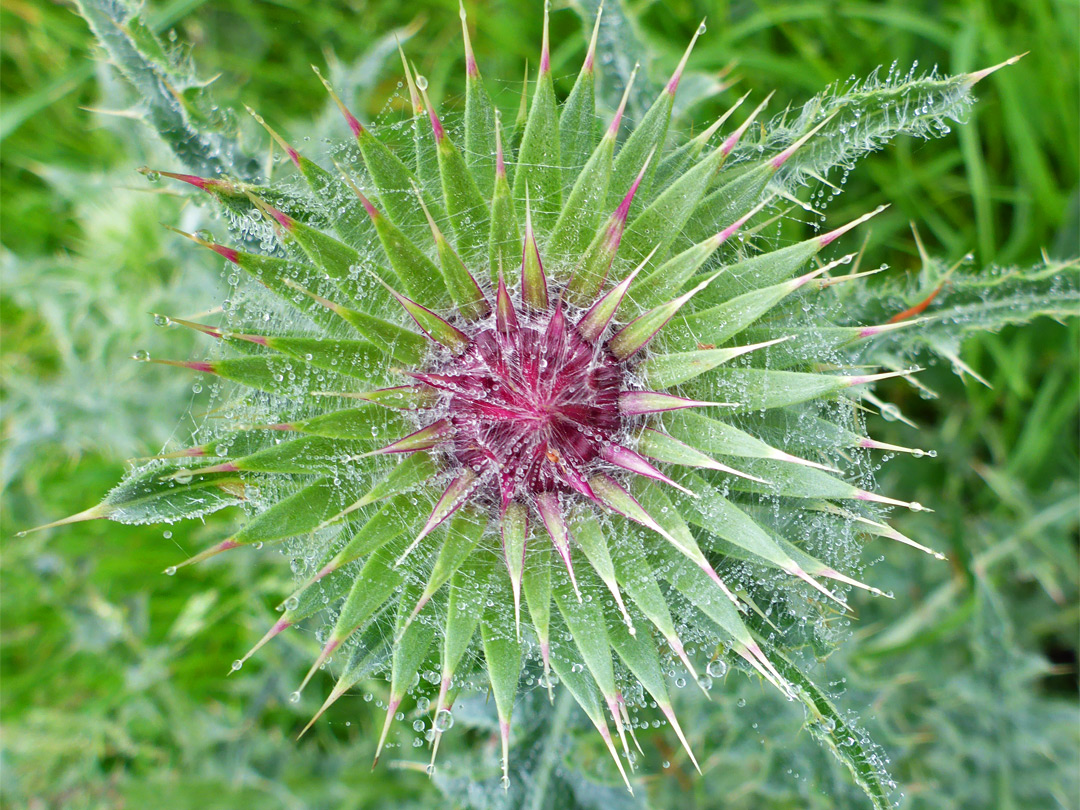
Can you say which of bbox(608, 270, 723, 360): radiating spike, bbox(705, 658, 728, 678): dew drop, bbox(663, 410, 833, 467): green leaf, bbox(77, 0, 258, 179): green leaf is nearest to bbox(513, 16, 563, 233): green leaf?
bbox(608, 270, 723, 360): radiating spike

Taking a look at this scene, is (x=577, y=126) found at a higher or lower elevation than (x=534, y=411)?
higher

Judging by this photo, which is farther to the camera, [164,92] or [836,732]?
[164,92]

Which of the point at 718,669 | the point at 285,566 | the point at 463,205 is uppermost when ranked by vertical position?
the point at 285,566

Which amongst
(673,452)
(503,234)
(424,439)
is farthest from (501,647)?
(503,234)

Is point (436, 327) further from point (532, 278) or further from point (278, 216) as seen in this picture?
point (278, 216)

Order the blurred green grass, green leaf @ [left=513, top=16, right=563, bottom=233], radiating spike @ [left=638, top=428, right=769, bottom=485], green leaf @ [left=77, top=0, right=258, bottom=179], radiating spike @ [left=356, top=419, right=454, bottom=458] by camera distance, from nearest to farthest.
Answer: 1. radiating spike @ [left=638, top=428, right=769, bottom=485]
2. radiating spike @ [left=356, top=419, right=454, bottom=458]
3. green leaf @ [left=513, top=16, right=563, bottom=233]
4. green leaf @ [left=77, top=0, right=258, bottom=179]
5. the blurred green grass

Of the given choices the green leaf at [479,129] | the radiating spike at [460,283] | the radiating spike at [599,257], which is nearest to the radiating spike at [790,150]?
the radiating spike at [599,257]

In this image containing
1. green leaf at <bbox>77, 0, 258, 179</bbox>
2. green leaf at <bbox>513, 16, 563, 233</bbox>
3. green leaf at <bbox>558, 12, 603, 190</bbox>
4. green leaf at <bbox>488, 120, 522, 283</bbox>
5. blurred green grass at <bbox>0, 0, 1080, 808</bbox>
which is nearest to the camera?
green leaf at <bbox>488, 120, 522, 283</bbox>

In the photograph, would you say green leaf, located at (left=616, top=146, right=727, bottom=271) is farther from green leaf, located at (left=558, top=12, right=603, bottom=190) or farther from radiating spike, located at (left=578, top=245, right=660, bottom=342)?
green leaf, located at (left=558, top=12, right=603, bottom=190)
